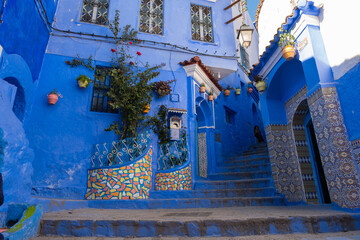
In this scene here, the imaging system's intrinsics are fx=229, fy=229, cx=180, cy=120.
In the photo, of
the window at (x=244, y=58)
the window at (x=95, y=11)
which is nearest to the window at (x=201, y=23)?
the window at (x=95, y=11)

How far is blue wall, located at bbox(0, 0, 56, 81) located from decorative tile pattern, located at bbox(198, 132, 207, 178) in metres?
5.89

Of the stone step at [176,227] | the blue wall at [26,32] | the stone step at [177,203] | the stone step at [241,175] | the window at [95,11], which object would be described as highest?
the window at [95,11]

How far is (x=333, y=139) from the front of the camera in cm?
380

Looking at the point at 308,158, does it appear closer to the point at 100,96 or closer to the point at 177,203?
the point at 177,203

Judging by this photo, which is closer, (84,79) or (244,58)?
(84,79)

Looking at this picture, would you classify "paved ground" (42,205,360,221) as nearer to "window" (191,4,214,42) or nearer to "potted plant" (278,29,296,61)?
"potted plant" (278,29,296,61)

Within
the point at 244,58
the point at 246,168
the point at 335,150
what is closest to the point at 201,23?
the point at 244,58

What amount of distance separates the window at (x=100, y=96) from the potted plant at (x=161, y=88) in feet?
4.87

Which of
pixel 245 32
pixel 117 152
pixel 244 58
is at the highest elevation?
pixel 244 58

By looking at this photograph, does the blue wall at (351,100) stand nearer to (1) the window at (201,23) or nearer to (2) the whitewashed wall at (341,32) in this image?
(2) the whitewashed wall at (341,32)

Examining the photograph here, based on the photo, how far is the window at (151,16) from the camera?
8.72m

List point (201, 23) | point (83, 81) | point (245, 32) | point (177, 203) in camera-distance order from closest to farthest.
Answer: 1. point (177, 203)
2. point (83, 81)
3. point (245, 32)
4. point (201, 23)

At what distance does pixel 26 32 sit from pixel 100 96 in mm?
2537

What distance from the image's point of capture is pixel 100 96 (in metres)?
7.41
